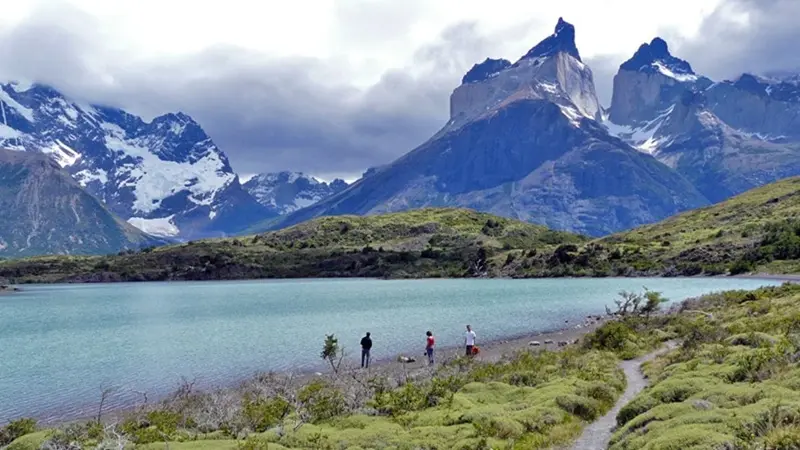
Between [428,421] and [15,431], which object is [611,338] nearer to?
[428,421]

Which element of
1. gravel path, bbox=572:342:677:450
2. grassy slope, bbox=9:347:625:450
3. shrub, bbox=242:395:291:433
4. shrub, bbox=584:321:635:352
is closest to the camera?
grassy slope, bbox=9:347:625:450

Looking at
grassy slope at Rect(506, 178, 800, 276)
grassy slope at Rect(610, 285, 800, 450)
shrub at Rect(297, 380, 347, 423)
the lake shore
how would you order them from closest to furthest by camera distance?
1. grassy slope at Rect(610, 285, 800, 450)
2. shrub at Rect(297, 380, 347, 423)
3. the lake shore
4. grassy slope at Rect(506, 178, 800, 276)

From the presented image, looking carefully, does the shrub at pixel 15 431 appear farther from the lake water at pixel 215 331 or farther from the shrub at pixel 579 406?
the shrub at pixel 579 406

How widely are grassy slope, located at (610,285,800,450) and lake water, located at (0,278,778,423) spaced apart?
98.7 feet

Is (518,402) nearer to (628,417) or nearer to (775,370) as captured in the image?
(628,417)

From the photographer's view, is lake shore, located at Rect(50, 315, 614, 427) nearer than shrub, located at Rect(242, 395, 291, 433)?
No

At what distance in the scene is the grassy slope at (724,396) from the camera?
16.8 meters

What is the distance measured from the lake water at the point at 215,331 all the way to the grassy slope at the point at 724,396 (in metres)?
30.1

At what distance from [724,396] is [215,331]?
6870 centimetres

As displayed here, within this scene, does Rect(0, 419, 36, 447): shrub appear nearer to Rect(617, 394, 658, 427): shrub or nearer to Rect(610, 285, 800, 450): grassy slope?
Rect(610, 285, 800, 450): grassy slope

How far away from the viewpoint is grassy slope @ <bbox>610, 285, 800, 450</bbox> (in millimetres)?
16781

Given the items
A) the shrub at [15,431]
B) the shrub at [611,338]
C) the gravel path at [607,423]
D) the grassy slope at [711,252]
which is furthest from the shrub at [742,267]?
the shrub at [15,431]

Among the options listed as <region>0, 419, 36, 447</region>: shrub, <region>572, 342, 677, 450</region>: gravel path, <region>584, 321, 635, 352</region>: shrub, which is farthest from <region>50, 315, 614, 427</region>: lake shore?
<region>572, 342, 677, 450</region>: gravel path

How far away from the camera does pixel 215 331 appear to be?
265 feet
